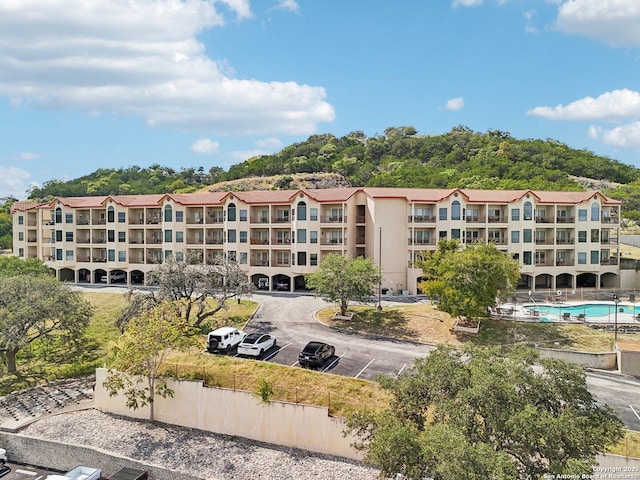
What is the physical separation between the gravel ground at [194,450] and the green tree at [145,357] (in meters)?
1.85

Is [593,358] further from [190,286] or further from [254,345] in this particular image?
[190,286]

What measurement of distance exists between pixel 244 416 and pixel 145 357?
652cm

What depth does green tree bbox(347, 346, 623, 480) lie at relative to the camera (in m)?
14.6

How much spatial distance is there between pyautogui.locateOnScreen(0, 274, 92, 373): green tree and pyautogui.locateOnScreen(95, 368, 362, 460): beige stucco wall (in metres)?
6.96

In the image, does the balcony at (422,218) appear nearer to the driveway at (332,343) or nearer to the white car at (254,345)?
the driveway at (332,343)

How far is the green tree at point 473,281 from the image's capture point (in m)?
37.4

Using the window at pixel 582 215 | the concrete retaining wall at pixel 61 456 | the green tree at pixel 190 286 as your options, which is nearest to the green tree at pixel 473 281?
the green tree at pixel 190 286

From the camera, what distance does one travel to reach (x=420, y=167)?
10981 cm

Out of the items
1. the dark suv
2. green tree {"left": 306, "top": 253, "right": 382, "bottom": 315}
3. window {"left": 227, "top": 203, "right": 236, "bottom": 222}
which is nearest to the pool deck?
green tree {"left": 306, "top": 253, "right": 382, "bottom": 315}

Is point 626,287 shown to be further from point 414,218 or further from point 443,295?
point 443,295

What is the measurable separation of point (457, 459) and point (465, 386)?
329 cm

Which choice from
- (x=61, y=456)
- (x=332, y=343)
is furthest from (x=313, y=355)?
(x=61, y=456)

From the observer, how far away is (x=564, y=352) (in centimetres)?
3341

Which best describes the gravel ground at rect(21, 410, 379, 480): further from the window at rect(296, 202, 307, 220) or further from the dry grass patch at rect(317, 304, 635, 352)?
the window at rect(296, 202, 307, 220)
